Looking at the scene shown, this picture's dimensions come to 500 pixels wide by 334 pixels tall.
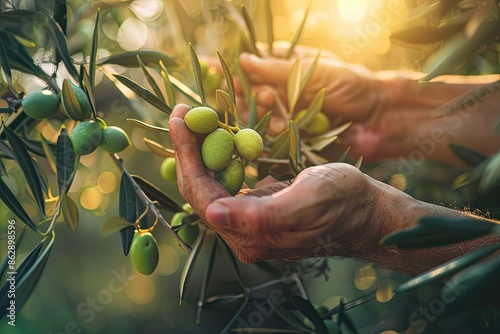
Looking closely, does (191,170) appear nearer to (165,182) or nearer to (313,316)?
(313,316)

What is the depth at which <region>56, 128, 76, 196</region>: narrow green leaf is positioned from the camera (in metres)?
1.14

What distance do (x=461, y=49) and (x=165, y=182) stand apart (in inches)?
80.5

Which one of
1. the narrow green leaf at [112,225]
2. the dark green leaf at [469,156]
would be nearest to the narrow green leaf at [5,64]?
the narrow green leaf at [112,225]

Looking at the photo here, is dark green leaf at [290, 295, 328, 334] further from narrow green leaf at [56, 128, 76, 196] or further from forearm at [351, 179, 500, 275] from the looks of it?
narrow green leaf at [56, 128, 76, 196]

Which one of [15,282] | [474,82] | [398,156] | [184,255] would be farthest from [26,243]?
[474,82]

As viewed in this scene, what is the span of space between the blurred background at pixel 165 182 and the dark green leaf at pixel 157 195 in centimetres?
25

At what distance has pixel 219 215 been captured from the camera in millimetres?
931

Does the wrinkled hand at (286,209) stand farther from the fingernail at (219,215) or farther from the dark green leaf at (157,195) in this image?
the dark green leaf at (157,195)

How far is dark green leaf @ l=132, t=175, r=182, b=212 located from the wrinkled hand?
327 mm

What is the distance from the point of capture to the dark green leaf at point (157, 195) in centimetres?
140

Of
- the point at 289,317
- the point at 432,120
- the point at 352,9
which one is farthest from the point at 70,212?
the point at 432,120

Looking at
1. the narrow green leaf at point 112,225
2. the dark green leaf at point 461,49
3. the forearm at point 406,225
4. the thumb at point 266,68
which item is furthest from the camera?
the thumb at point 266,68

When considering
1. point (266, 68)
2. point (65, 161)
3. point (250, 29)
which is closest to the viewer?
point (65, 161)

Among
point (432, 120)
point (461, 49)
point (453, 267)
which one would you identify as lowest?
point (432, 120)
